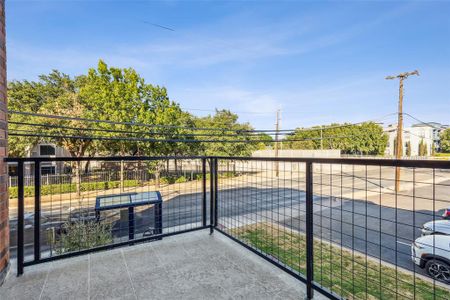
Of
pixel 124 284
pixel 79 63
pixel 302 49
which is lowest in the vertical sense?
pixel 124 284

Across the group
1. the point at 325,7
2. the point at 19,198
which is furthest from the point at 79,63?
the point at 19,198

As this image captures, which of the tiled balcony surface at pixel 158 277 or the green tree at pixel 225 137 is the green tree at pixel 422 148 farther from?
the tiled balcony surface at pixel 158 277

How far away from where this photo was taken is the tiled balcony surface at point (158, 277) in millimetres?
1675

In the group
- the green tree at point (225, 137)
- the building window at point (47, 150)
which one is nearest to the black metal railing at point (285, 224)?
the green tree at point (225, 137)

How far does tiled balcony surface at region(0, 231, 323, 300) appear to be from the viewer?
1675 millimetres

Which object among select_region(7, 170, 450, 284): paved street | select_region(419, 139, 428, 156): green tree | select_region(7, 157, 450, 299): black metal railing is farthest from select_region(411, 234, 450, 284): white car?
select_region(419, 139, 428, 156): green tree

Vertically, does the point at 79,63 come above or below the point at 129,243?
above

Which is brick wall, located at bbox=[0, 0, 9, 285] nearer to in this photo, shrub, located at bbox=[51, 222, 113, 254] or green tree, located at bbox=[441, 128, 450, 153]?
shrub, located at bbox=[51, 222, 113, 254]

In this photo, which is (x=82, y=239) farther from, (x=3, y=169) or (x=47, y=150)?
(x=47, y=150)

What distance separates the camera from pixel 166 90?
12.7 meters

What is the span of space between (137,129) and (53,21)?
5.66 metres

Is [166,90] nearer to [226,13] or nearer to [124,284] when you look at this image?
[226,13]

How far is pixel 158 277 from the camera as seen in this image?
1.90m

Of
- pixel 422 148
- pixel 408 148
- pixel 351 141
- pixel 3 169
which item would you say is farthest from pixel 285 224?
pixel 422 148
